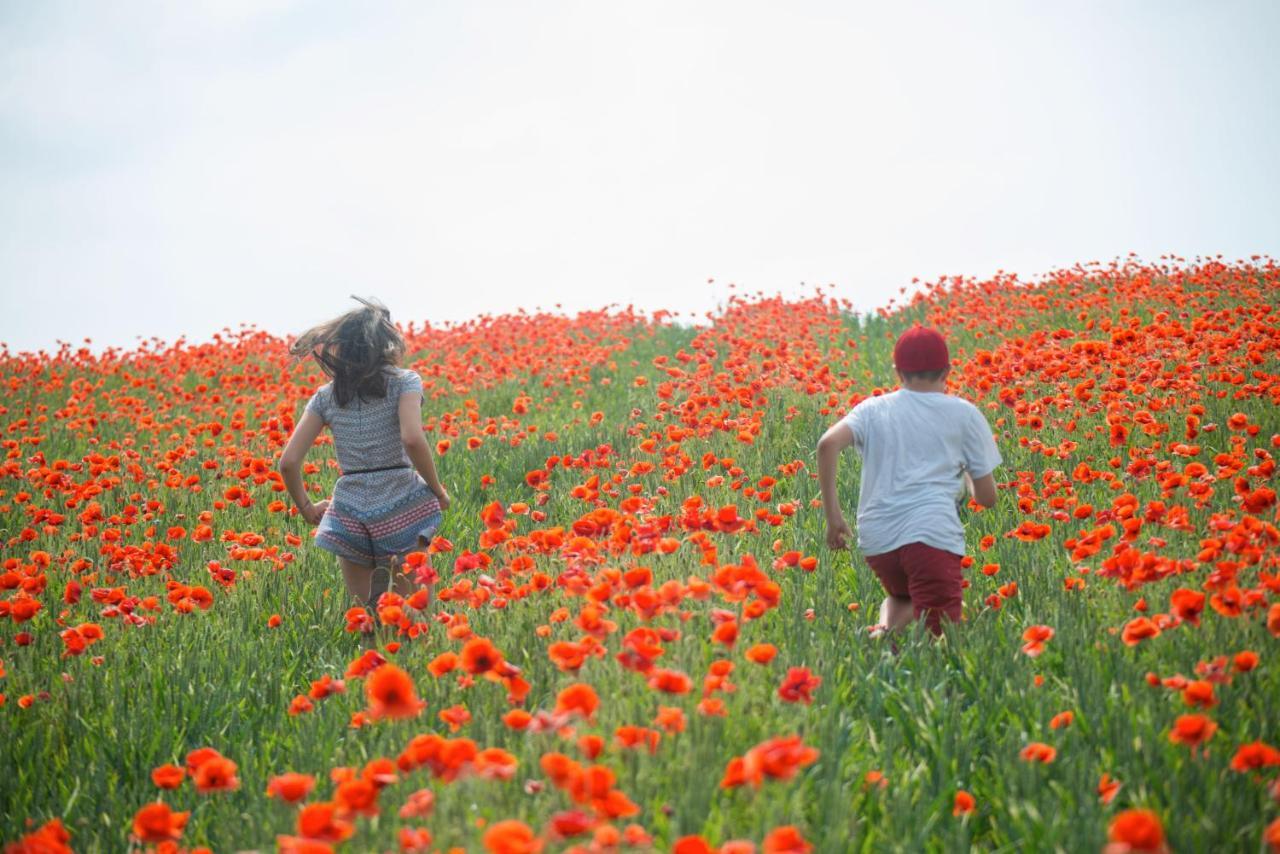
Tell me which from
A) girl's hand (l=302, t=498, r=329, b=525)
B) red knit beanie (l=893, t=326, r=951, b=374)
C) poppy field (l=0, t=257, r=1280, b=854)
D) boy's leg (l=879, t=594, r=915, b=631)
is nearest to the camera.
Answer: poppy field (l=0, t=257, r=1280, b=854)

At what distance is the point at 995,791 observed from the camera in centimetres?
279

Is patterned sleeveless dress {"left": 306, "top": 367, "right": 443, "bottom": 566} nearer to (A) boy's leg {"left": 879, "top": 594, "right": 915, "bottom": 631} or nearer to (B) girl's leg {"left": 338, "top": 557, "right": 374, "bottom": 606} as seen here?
(B) girl's leg {"left": 338, "top": 557, "right": 374, "bottom": 606}

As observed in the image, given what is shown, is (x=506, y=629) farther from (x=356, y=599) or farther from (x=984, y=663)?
(x=984, y=663)

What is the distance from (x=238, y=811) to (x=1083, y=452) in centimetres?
508

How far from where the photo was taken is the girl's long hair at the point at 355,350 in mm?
4293

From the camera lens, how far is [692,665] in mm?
3131

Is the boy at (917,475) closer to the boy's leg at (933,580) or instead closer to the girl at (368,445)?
the boy's leg at (933,580)

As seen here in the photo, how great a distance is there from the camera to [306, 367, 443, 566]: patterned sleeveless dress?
14.4 feet

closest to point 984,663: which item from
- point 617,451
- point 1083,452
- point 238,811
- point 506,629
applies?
→ point 506,629

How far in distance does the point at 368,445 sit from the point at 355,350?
419mm

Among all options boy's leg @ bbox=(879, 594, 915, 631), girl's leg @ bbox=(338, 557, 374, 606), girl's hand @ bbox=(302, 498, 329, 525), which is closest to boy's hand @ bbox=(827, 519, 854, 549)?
boy's leg @ bbox=(879, 594, 915, 631)

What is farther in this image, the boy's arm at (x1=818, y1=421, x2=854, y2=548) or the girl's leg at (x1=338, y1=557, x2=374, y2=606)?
the girl's leg at (x1=338, y1=557, x2=374, y2=606)

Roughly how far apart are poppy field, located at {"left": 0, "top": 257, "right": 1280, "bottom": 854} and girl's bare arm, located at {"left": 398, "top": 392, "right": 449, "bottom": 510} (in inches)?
13.7

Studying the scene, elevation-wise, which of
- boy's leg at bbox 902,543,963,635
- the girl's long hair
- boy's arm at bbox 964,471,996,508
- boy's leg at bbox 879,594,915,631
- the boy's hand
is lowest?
boy's leg at bbox 879,594,915,631
